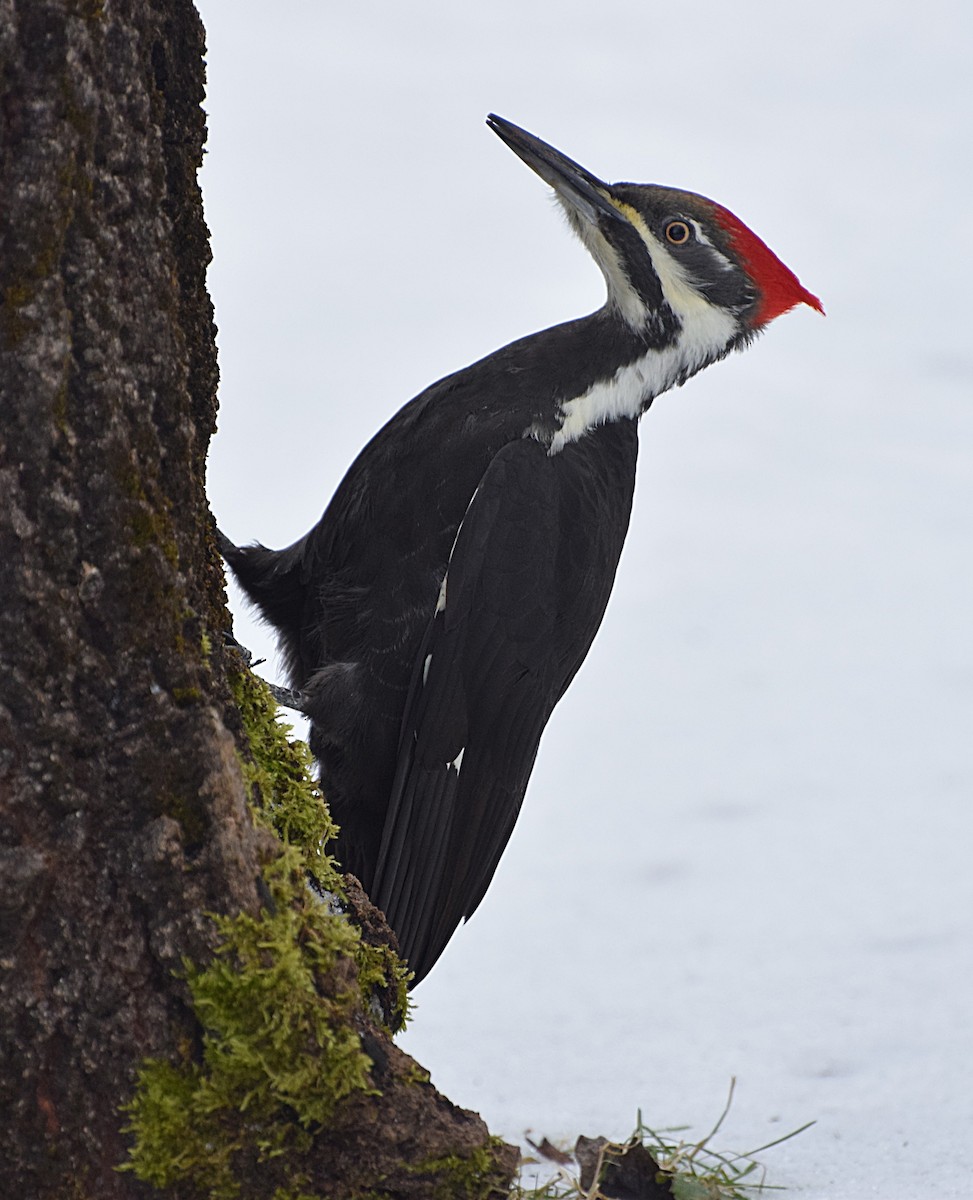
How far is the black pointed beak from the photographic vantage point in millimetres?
2469

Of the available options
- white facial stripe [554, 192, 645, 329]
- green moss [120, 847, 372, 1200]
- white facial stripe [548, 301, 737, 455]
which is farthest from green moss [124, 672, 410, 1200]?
white facial stripe [554, 192, 645, 329]

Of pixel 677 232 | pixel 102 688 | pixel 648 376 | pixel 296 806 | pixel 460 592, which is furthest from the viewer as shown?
pixel 677 232

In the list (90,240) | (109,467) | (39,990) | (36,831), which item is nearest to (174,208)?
(90,240)

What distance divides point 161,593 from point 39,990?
1.20ft

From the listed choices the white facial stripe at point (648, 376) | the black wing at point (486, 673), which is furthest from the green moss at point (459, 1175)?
the white facial stripe at point (648, 376)

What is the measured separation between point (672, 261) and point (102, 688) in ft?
5.56

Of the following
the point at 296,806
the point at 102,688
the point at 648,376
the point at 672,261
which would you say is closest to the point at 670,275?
the point at 672,261

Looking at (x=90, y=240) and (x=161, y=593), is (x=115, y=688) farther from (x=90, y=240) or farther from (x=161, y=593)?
(x=90, y=240)

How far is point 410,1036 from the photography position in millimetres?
2861

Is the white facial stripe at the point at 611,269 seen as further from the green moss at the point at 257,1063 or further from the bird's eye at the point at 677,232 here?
the green moss at the point at 257,1063

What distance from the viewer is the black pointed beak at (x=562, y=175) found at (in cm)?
247

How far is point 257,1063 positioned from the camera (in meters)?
1.29

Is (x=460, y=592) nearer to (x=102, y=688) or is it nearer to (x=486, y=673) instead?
(x=486, y=673)

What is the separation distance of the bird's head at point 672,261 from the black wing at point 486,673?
0.31 meters
